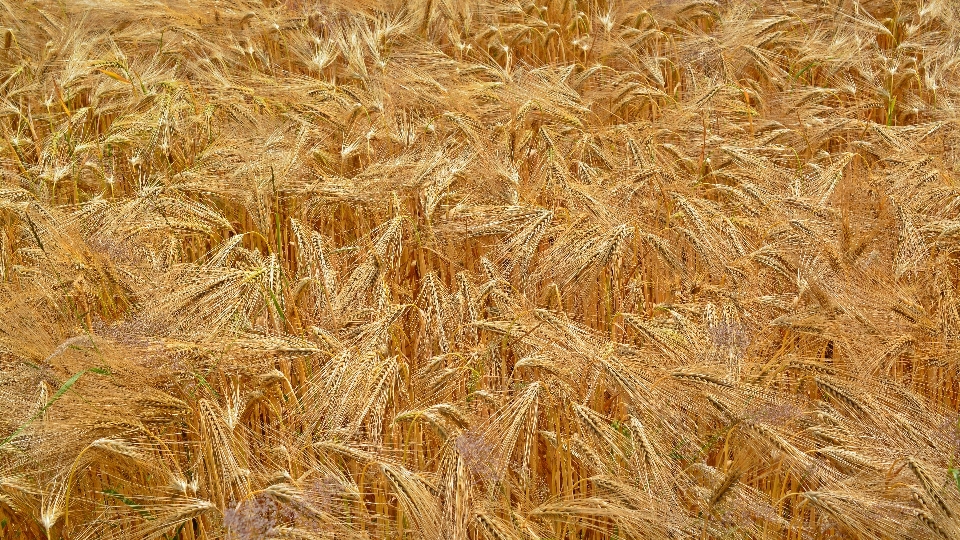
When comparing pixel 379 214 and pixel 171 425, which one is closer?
pixel 171 425

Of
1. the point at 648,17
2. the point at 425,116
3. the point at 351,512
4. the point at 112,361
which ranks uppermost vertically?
the point at 648,17

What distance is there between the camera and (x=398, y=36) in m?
3.96

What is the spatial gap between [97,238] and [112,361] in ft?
1.80

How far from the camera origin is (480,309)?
2209mm

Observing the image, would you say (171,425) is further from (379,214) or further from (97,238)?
(379,214)

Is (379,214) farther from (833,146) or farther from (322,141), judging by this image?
(833,146)

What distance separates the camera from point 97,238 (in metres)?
2.18

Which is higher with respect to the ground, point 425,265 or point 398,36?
point 398,36

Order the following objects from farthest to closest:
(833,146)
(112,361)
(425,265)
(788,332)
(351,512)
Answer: (833,146) → (425,265) → (788,332) → (351,512) → (112,361)

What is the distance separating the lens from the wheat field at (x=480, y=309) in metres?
1.63

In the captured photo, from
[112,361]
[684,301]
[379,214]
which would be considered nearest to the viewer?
[112,361]

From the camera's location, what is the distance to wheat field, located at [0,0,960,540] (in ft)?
5.34

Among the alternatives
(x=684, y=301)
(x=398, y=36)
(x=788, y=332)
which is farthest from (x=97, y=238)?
(x=398, y=36)

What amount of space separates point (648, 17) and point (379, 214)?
6.06 feet
